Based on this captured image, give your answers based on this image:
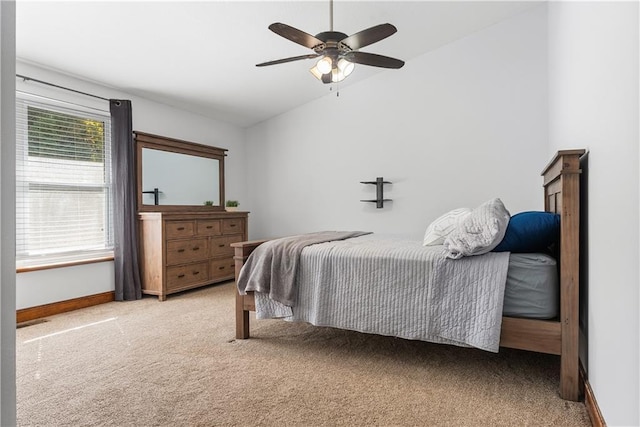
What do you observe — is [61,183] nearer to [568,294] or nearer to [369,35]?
[369,35]

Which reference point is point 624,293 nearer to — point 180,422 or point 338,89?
point 180,422

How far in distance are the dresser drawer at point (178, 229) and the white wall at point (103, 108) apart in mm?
688

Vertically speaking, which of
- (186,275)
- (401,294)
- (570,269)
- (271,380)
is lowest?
(271,380)

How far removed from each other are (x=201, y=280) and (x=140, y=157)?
5.17 ft

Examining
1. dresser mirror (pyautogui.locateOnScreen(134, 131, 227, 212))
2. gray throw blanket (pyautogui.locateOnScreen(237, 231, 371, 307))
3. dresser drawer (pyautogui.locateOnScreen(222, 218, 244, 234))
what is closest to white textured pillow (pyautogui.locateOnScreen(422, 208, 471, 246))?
gray throw blanket (pyautogui.locateOnScreen(237, 231, 371, 307))

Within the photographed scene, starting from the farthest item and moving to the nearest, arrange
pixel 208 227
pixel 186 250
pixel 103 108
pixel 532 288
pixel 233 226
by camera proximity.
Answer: pixel 233 226 → pixel 208 227 → pixel 186 250 → pixel 103 108 → pixel 532 288

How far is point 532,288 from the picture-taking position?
6.55ft

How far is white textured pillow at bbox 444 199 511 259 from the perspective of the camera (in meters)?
2.04

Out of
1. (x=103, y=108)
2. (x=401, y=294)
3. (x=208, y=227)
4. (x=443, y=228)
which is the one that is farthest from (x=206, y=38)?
(x=401, y=294)

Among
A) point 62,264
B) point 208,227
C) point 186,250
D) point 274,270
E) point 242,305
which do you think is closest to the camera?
point 274,270

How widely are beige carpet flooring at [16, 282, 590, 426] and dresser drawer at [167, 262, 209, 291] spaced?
1.10 metres

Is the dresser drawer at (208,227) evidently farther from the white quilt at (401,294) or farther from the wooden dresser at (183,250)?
the white quilt at (401,294)

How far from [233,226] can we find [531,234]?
3.73 meters

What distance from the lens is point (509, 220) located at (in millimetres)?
2184
